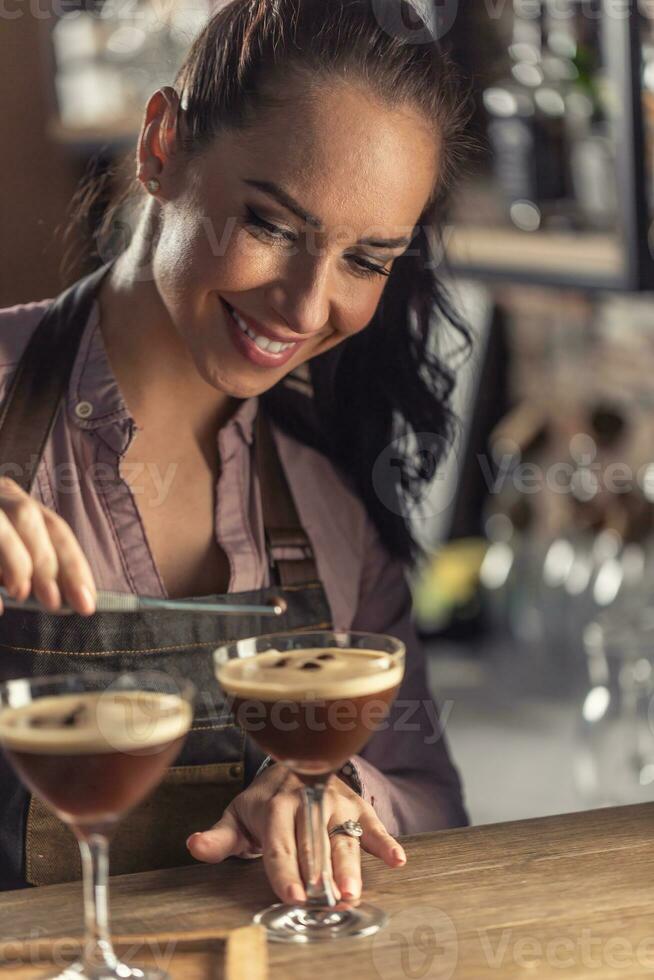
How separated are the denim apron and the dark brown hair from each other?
17 cm

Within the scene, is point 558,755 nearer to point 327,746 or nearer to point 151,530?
point 151,530

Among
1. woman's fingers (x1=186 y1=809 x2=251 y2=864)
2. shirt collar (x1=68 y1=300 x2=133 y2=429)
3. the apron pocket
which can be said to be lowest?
the apron pocket

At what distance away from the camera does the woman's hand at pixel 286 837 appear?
1.26 m

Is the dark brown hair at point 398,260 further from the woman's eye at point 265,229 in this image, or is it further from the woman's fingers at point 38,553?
the woman's fingers at point 38,553

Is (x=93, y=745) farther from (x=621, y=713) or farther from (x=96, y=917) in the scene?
(x=621, y=713)

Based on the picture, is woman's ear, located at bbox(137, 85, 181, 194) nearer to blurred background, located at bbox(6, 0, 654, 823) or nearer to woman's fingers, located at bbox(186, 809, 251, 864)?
blurred background, located at bbox(6, 0, 654, 823)

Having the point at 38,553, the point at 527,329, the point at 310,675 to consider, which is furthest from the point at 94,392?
the point at 527,329

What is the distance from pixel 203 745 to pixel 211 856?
0.39 meters

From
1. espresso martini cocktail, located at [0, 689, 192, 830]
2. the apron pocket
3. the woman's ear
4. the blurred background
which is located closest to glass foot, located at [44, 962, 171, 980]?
espresso martini cocktail, located at [0, 689, 192, 830]

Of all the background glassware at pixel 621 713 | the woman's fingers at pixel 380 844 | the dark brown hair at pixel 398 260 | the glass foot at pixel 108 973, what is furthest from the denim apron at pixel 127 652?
the background glassware at pixel 621 713

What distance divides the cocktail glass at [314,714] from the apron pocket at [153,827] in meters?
0.43

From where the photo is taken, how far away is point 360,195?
1560 mm

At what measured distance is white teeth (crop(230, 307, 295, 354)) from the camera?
1.60 meters

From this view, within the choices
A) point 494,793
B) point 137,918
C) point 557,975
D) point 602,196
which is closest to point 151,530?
point 137,918
